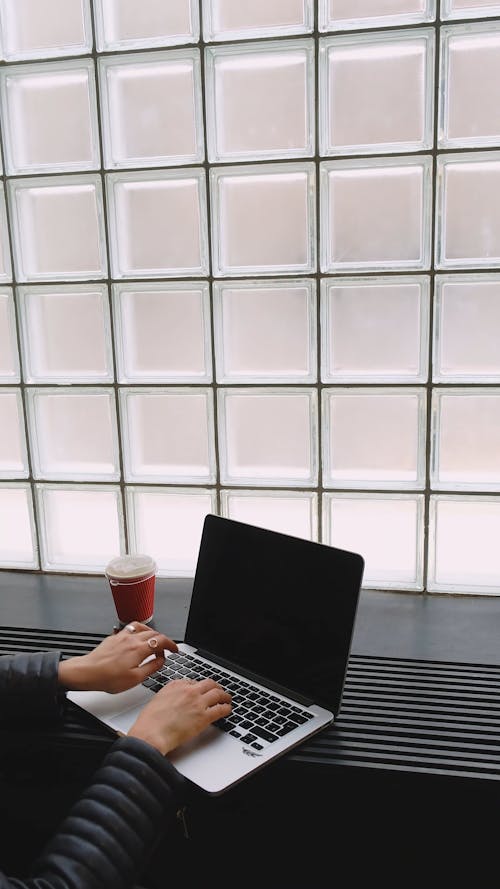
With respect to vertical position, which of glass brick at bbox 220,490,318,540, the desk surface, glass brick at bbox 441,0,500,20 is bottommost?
the desk surface

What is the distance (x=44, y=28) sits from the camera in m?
1.57

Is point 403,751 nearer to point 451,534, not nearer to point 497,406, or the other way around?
point 451,534

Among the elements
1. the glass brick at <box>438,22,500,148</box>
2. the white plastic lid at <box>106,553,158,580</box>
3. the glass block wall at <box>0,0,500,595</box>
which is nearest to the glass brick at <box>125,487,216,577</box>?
the glass block wall at <box>0,0,500,595</box>

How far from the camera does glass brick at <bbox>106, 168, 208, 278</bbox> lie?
1571 millimetres

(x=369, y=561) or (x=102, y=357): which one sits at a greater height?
(x=102, y=357)

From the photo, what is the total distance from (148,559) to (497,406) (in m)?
0.78

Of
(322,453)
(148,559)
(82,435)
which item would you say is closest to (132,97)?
(82,435)

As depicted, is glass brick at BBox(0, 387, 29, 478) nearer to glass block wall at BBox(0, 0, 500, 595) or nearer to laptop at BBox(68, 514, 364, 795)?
glass block wall at BBox(0, 0, 500, 595)

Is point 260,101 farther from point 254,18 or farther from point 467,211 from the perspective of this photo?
point 467,211

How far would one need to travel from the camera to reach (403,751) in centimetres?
113

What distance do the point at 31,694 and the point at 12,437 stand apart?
726 mm

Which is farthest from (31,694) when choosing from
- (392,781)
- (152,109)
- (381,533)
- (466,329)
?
(152,109)

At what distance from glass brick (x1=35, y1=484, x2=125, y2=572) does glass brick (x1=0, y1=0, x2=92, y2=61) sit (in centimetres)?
94

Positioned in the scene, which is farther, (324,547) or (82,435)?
(82,435)
